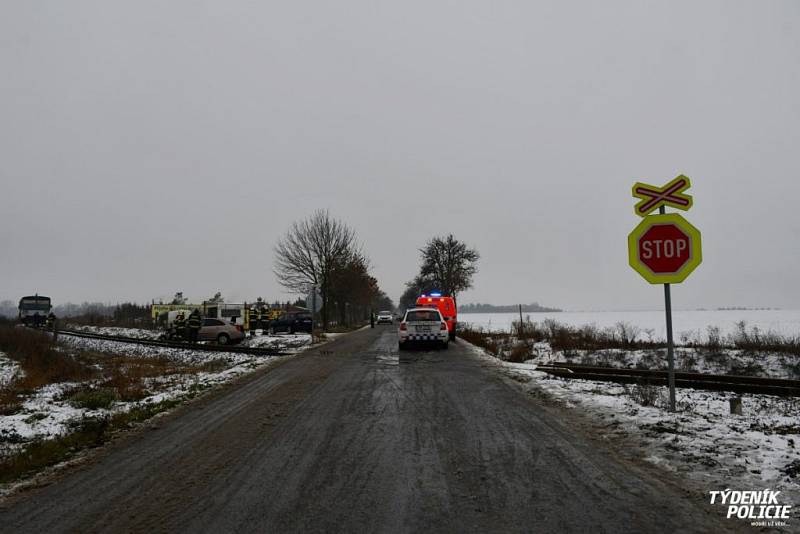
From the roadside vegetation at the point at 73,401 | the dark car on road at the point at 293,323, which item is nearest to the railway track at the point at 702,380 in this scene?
the roadside vegetation at the point at 73,401

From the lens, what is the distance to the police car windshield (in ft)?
68.2

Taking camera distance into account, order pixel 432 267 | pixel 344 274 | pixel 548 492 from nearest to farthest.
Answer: pixel 548 492
pixel 344 274
pixel 432 267

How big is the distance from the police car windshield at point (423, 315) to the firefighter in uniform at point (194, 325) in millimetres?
13865

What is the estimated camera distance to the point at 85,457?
6141mm

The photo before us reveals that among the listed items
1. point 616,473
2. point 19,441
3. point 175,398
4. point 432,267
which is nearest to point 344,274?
point 432,267

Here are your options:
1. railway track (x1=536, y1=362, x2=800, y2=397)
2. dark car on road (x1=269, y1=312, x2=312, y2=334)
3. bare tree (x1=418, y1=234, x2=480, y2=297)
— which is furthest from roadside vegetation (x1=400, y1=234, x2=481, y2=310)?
railway track (x1=536, y1=362, x2=800, y2=397)

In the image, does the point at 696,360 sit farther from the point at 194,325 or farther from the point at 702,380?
the point at 194,325

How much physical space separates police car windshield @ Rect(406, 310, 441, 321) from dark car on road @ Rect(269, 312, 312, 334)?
1798 cm

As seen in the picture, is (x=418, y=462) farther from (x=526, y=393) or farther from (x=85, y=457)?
(x=526, y=393)

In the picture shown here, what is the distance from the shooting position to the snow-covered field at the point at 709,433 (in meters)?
4.90

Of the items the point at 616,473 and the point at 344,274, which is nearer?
the point at 616,473

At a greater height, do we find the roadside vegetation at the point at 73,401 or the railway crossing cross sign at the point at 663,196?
the railway crossing cross sign at the point at 663,196

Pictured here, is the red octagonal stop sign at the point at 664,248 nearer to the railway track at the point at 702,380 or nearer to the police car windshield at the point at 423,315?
the railway track at the point at 702,380

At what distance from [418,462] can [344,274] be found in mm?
42541
